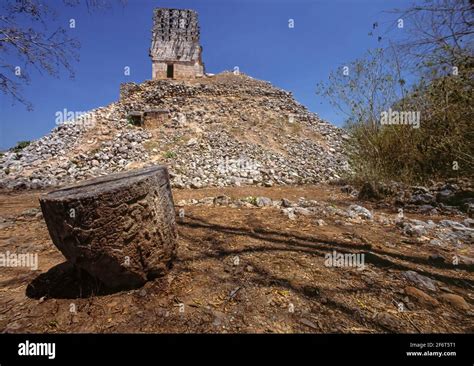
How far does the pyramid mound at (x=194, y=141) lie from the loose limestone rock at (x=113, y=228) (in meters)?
6.03

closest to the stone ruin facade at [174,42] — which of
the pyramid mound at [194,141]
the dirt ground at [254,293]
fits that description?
the pyramid mound at [194,141]

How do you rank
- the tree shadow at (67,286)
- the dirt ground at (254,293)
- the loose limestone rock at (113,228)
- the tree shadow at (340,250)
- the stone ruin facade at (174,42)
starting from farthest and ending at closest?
1. the stone ruin facade at (174,42)
2. the tree shadow at (340,250)
3. the tree shadow at (67,286)
4. the loose limestone rock at (113,228)
5. the dirt ground at (254,293)

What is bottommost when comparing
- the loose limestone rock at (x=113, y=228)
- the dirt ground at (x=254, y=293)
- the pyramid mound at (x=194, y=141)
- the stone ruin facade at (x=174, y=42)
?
the dirt ground at (x=254, y=293)

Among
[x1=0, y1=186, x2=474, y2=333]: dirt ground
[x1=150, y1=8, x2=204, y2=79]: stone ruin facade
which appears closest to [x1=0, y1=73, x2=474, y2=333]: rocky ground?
[x1=0, y1=186, x2=474, y2=333]: dirt ground

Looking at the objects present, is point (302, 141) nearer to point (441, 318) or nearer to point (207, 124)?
point (207, 124)

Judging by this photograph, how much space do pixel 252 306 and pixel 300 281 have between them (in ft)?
1.79

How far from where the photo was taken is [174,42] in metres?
18.5

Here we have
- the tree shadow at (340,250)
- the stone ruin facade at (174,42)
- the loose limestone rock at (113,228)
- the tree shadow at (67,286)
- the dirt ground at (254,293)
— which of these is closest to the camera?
the dirt ground at (254,293)

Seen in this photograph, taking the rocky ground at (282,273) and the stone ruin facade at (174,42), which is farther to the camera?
the stone ruin facade at (174,42)

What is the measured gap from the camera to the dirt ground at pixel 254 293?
1667mm

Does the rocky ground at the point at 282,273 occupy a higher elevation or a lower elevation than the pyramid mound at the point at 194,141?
lower

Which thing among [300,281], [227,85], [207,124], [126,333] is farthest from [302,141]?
[126,333]

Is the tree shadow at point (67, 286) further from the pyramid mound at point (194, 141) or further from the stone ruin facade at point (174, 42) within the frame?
the stone ruin facade at point (174, 42)

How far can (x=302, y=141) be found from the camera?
12484 millimetres
